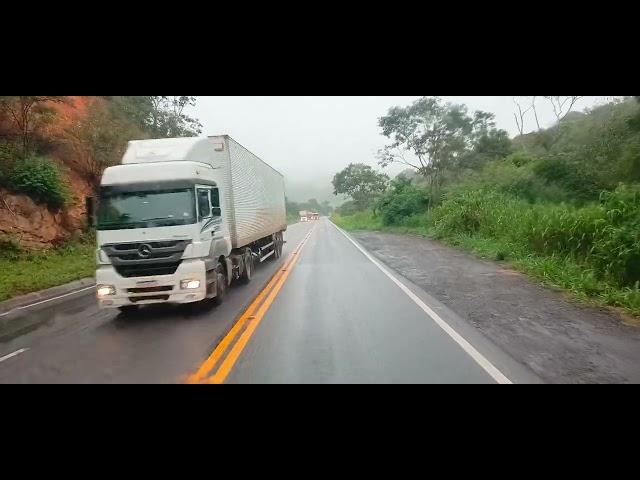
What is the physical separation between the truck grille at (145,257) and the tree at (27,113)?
14111 mm

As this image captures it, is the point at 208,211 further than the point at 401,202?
No

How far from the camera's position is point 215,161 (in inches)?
379

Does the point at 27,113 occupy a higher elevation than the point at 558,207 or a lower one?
higher

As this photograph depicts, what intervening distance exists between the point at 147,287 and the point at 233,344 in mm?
2335

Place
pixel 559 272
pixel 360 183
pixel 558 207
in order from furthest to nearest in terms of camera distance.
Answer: pixel 360 183 < pixel 558 207 < pixel 559 272

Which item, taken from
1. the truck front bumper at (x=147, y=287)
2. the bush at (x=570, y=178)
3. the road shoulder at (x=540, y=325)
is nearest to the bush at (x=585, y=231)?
the road shoulder at (x=540, y=325)

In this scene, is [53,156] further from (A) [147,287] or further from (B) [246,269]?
(A) [147,287]

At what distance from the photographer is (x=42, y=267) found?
1418 cm

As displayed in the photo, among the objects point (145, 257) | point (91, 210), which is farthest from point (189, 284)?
point (91, 210)

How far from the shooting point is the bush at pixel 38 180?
16.7 meters
